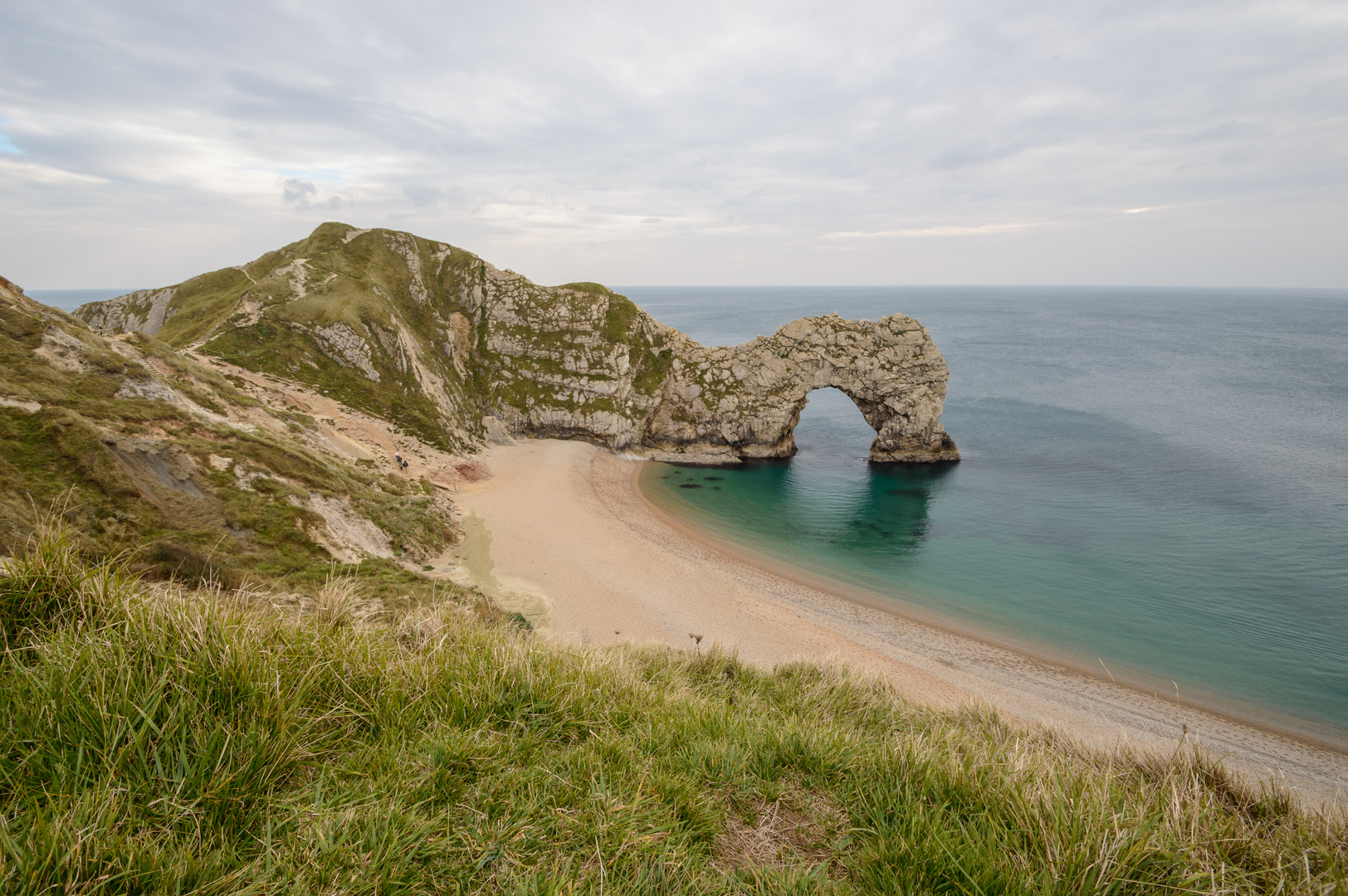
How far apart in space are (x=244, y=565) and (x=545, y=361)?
41217mm

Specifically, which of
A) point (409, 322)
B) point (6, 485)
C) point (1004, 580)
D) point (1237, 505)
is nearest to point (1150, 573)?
point (1004, 580)

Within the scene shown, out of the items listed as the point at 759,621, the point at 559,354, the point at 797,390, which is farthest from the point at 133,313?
the point at 759,621

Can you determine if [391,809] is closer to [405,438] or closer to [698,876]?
[698,876]

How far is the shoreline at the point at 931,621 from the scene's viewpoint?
19.5 meters

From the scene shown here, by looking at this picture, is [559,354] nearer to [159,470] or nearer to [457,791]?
[159,470]

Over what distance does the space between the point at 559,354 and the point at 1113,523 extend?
48.4 meters

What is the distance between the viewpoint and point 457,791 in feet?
10.8

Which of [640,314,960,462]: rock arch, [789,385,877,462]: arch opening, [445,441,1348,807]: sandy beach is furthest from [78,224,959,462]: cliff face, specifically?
[445,441,1348,807]: sandy beach

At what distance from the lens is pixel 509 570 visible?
2681 cm

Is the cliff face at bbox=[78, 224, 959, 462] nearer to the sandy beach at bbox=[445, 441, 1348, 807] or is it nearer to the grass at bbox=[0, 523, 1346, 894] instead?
the sandy beach at bbox=[445, 441, 1348, 807]

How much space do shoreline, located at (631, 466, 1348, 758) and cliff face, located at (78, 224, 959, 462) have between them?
1655 centimetres

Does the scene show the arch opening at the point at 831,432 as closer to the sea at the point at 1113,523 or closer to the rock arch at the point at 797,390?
the sea at the point at 1113,523

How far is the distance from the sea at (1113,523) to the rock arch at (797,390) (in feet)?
10.6

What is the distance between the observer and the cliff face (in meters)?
47.9
